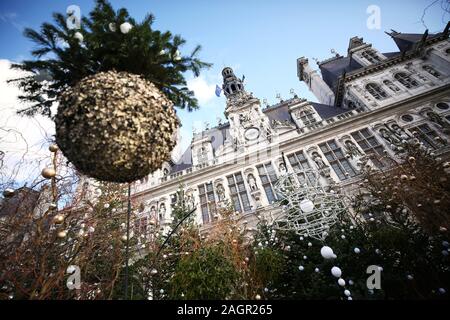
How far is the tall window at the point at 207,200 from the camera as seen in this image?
12.8 metres

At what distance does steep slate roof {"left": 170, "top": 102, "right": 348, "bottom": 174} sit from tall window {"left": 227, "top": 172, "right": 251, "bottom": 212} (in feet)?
13.7

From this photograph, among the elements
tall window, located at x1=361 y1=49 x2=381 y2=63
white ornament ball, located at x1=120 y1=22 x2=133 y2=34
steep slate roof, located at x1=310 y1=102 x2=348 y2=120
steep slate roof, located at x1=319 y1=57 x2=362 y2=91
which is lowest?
white ornament ball, located at x1=120 y1=22 x2=133 y2=34

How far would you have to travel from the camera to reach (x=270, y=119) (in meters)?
18.7

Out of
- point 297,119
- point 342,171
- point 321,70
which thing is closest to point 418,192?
point 342,171

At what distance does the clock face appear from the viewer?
1562 cm

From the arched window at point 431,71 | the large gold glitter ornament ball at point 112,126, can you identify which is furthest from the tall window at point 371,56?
the large gold glitter ornament ball at point 112,126

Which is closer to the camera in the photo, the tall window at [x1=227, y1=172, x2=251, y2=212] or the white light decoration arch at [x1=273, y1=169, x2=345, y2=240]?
the white light decoration arch at [x1=273, y1=169, x2=345, y2=240]

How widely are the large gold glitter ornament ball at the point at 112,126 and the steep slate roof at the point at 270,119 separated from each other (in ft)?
50.4

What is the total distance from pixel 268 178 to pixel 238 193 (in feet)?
6.34

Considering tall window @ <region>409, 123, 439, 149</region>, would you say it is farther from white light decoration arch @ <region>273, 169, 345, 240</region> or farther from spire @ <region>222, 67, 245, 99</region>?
spire @ <region>222, 67, 245, 99</region>

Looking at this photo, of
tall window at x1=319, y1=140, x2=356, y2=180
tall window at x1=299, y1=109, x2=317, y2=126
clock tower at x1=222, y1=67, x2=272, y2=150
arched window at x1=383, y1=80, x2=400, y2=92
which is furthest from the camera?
tall window at x1=299, y1=109, x2=317, y2=126

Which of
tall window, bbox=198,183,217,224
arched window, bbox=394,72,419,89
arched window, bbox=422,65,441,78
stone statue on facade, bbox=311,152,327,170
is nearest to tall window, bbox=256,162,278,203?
stone statue on facade, bbox=311,152,327,170
